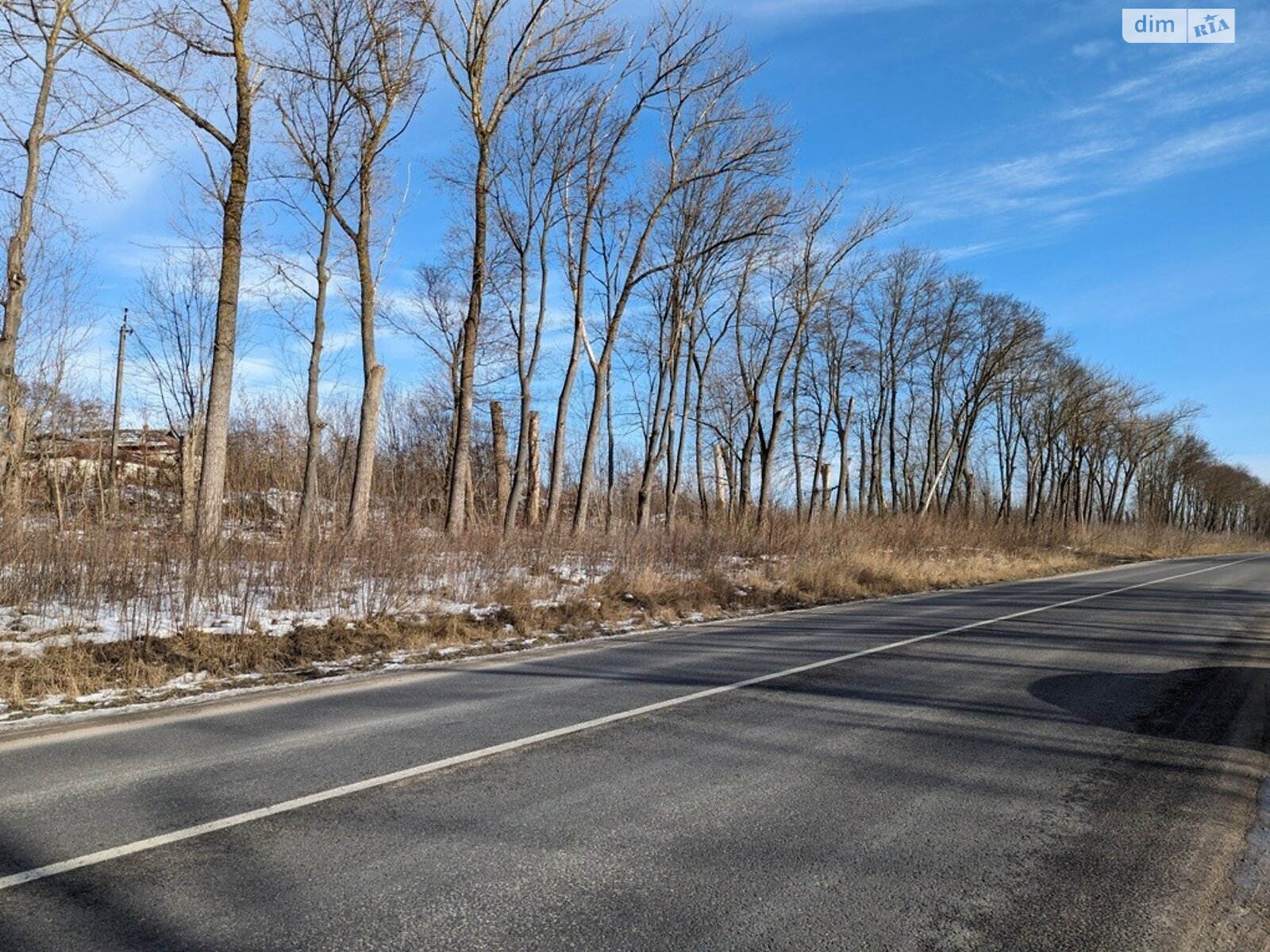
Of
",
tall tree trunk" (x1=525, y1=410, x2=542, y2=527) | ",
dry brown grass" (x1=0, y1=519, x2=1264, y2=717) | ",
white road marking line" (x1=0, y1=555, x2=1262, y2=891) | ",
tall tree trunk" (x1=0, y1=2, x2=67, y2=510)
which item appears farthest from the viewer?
",
      tall tree trunk" (x1=525, y1=410, x2=542, y2=527)

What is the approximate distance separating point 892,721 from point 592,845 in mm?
3342

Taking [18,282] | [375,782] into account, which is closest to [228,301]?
[18,282]

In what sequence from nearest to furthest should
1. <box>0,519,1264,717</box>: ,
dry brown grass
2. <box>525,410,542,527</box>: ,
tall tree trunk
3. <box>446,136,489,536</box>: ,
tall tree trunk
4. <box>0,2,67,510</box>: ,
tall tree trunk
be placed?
<box>0,519,1264,717</box>: ,
 dry brown grass
<box>0,2,67,510</box>: ,
      tall tree trunk
<box>446,136,489,536</box>: ,
      tall tree trunk
<box>525,410,542,527</box>: ,
      tall tree trunk

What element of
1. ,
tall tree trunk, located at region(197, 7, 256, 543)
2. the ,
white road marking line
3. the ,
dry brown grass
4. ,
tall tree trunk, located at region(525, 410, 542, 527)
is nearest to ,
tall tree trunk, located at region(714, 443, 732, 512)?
,
      tall tree trunk, located at region(525, 410, 542, 527)

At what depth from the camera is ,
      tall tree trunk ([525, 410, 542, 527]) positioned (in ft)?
97.9

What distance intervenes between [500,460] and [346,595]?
2019cm

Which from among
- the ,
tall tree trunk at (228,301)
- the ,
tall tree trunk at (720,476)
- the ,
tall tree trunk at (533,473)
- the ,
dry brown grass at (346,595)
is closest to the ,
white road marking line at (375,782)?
the ,
 dry brown grass at (346,595)

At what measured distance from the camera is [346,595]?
11930 millimetres

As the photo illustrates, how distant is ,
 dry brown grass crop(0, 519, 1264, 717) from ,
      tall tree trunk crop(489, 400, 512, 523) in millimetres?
11344

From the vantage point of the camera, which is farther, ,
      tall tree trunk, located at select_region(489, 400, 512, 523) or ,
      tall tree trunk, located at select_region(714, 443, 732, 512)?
,
      tall tree trunk, located at select_region(714, 443, 732, 512)

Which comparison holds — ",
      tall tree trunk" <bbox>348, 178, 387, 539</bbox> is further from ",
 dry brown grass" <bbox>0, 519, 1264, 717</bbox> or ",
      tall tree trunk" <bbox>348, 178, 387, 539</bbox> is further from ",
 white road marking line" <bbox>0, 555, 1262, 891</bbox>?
",
 white road marking line" <bbox>0, 555, 1262, 891</bbox>

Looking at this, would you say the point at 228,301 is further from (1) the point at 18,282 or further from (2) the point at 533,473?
(2) the point at 533,473

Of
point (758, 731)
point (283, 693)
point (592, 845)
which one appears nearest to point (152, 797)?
point (592, 845)

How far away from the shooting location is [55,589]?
9.86 meters
